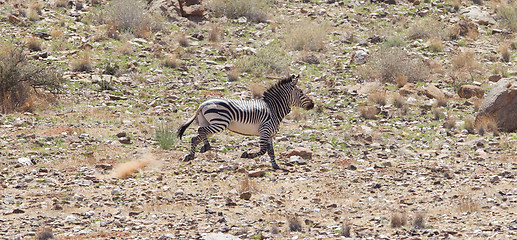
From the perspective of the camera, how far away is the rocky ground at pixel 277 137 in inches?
412

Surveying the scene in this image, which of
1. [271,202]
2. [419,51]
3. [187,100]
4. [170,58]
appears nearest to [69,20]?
[170,58]

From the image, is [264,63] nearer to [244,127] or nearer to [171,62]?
[171,62]

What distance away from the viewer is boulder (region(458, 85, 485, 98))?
67.4ft

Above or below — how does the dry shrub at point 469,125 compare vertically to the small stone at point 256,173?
below

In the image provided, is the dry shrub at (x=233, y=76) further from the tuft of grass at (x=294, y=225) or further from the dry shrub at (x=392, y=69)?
the tuft of grass at (x=294, y=225)

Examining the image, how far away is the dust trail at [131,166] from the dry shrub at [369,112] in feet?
23.6

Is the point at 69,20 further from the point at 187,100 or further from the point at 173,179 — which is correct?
the point at 173,179

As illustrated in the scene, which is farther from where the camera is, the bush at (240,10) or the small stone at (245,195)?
the bush at (240,10)

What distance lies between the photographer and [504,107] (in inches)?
676

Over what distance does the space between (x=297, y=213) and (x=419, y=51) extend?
1576cm

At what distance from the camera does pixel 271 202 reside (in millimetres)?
11664

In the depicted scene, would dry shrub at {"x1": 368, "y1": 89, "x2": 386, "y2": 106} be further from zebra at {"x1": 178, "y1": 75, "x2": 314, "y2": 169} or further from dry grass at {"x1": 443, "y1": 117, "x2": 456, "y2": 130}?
zebra at {"x1": 178, "y1": 75, "x2": 314, "y2": 169}

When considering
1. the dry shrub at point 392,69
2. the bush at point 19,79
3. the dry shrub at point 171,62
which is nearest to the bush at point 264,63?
the dry shrub at point 171,62

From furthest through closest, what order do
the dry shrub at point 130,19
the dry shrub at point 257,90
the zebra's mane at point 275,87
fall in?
the dry shrub at point 130,19 < the dry shrub at point 257,90 < the zebra's mane at point 275,87
